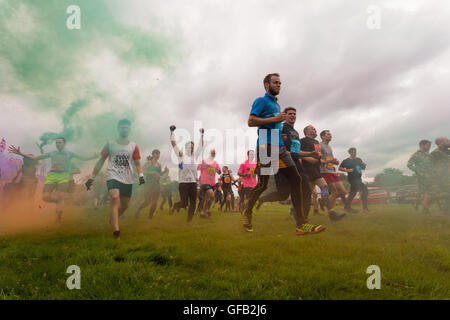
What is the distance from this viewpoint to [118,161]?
5477 mm

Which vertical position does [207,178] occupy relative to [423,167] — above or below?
below

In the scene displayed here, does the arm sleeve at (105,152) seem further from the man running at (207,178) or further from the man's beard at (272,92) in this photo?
the man running at (207,178)

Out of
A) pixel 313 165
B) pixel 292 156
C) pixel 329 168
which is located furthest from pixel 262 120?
pixel 329 168

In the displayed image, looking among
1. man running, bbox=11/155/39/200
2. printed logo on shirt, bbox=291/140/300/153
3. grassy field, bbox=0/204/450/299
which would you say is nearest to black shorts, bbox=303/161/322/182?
printed logo on shirt, bbox=291/140/300/153

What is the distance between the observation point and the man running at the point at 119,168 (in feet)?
17.3

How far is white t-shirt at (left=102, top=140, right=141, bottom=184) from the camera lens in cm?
540

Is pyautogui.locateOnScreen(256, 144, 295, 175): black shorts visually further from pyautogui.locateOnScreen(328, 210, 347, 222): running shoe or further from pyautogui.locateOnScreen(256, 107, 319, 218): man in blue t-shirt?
pyautogui.locateOnScreen(328, 210, 347, 222): running shoe

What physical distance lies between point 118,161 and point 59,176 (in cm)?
316

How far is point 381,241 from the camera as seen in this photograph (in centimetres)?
424

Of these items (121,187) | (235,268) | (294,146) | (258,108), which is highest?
(258,108)

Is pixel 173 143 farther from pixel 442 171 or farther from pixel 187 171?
pixel 442 171

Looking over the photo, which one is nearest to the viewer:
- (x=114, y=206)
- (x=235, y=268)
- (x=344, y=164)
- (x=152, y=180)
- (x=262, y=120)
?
(x=235, y=268)
